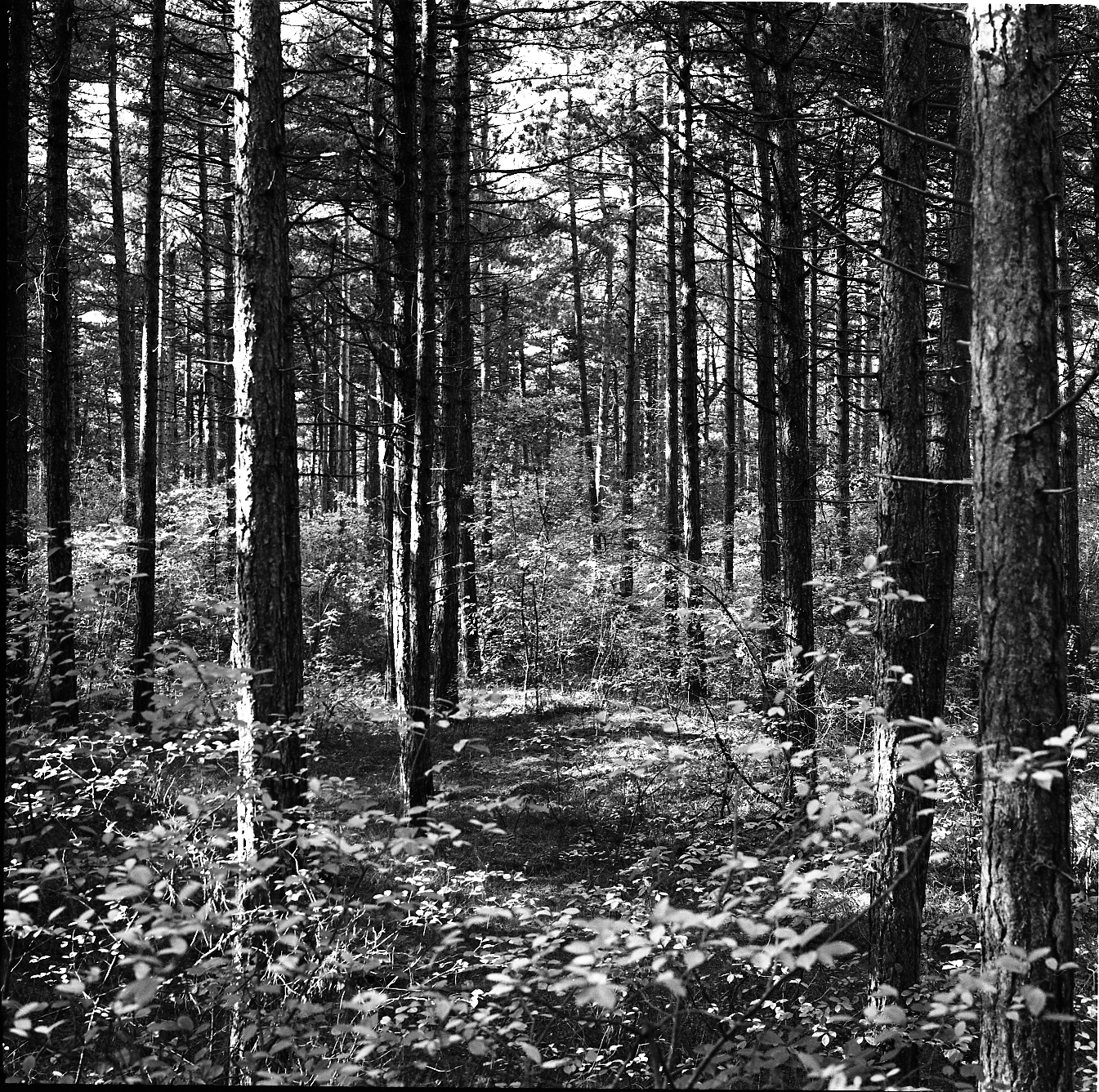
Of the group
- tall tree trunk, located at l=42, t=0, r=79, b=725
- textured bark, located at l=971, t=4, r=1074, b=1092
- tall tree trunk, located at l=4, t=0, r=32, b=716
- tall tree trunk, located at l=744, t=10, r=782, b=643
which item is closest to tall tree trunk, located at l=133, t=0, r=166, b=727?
tall tree trunk, located at l=42, t=0, r=79, b=725

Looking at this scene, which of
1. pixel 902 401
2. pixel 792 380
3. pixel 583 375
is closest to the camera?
pixel 902 401

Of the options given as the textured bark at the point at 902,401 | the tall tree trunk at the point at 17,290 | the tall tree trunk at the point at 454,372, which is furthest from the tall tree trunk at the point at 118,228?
the textured bark at the point at 902,401

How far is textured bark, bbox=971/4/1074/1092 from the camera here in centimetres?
322

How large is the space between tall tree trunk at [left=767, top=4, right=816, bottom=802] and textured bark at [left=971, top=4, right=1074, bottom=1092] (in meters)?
3.99

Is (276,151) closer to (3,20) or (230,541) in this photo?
(3,20)

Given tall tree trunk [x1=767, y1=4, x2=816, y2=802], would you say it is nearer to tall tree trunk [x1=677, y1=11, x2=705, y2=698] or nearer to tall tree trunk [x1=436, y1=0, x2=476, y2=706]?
tall tree trunk [x1=677, y1=11, x2=705, y2=698]

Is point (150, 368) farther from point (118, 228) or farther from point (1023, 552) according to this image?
point (1023, 552)

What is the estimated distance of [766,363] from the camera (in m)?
8.83

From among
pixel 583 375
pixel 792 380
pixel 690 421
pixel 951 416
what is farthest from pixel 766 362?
pixel 583 375

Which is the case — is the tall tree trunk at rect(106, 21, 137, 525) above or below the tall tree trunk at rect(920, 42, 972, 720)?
above

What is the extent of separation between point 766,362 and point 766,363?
32 mm

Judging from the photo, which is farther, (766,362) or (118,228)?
(118,228)

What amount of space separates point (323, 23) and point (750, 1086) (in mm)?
15474

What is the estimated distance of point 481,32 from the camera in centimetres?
1302
